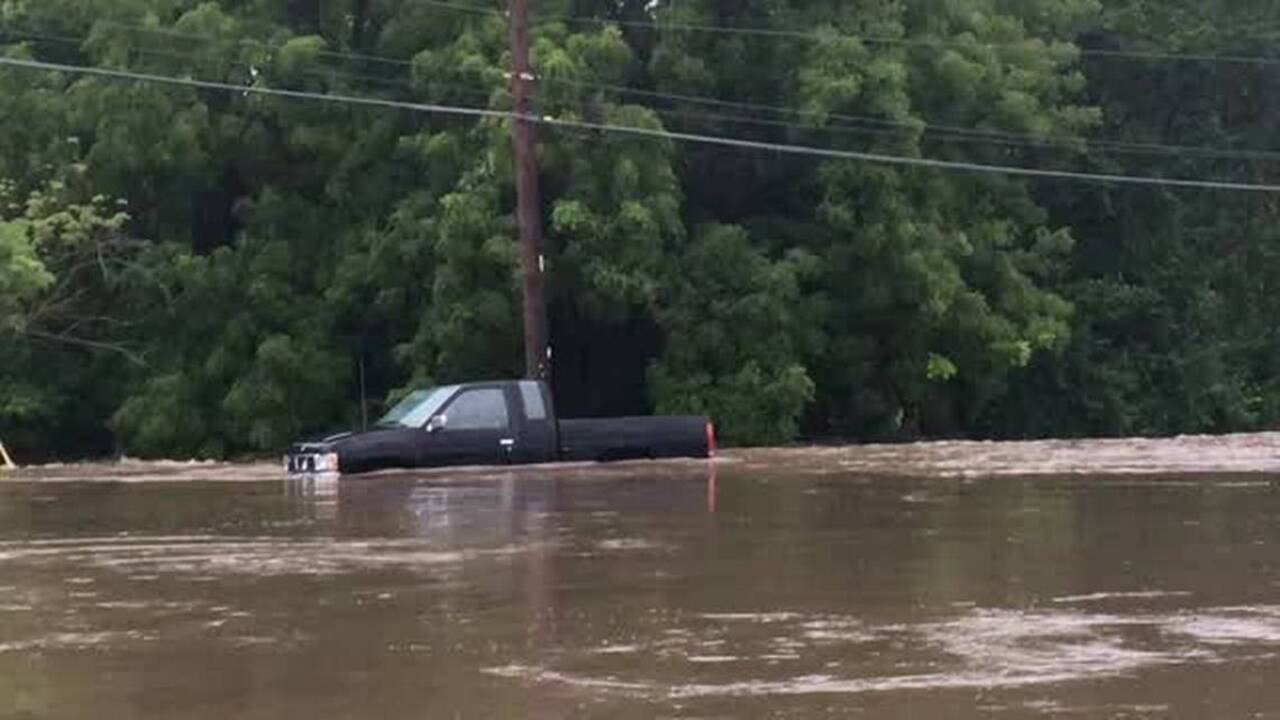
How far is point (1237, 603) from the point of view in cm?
1240

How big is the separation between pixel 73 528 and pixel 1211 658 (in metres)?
11.9

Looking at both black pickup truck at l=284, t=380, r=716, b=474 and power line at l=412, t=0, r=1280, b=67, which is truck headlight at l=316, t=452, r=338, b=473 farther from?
power line at l=412, t=0, r=1280, b=67

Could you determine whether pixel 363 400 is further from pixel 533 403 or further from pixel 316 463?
pixel 316 463

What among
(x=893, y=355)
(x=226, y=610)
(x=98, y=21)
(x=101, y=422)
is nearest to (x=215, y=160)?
(x=98, y=21)

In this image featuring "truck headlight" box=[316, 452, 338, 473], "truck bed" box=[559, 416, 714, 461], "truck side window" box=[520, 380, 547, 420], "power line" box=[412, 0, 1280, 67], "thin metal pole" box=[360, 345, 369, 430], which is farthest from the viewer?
"thin metal pole" box=[360, 345, 369, 430]

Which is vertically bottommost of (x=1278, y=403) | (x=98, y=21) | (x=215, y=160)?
(x=1278, y=403)

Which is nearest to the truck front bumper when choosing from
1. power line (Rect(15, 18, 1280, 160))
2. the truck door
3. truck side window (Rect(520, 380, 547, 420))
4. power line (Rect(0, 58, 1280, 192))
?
the truck door

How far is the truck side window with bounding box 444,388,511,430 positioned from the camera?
27.4m

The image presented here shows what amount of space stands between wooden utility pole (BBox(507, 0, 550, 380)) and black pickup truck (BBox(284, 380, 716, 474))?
10.7 ft

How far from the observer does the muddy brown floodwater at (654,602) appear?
376 inches

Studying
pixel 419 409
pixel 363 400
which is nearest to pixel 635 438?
pixel 419 409

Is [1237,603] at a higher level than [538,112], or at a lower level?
lower

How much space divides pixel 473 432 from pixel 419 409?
810 millimetres

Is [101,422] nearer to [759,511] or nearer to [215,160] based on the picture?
[215,160]
